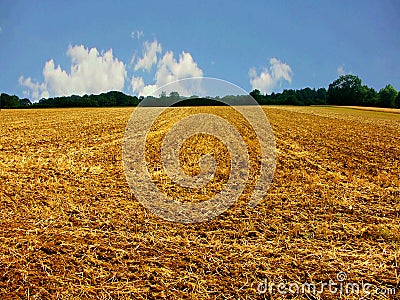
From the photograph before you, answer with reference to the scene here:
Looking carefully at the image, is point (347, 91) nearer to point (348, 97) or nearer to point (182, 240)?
point (348, 97)

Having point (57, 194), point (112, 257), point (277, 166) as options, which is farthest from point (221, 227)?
point (277, 166)

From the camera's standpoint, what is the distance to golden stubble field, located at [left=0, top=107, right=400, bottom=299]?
12.9 ft

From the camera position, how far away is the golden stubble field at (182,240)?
3.92 metres

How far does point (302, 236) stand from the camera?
506cm

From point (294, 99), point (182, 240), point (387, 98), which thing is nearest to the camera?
point (182, 240)

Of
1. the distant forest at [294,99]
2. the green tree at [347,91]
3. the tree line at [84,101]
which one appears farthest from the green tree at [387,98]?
the tree line at [84,101]

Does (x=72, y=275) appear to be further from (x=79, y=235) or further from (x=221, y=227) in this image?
(x=221, y=227)

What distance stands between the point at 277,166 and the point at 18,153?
7.97 meters

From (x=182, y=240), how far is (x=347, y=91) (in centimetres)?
9212

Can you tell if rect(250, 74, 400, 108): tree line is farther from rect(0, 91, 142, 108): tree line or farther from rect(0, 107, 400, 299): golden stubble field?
rect(0, 107, 400, 299): golden stubble field

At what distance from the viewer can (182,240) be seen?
4.89 m

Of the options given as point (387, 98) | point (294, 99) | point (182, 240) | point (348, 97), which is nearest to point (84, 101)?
point (294, 99)

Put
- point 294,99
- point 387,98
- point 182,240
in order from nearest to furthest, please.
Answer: point 182,240 < point 294,99 < point 387,98

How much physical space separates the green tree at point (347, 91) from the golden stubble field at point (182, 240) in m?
82.1
